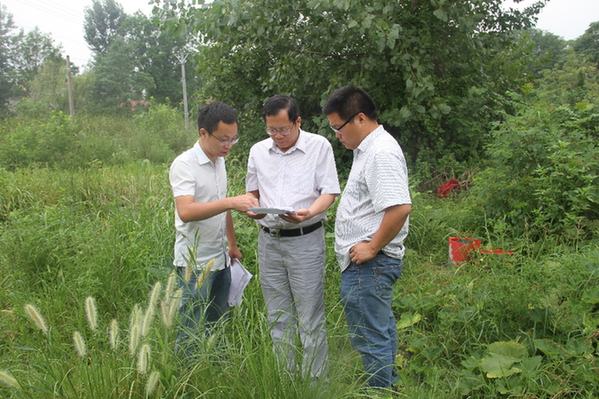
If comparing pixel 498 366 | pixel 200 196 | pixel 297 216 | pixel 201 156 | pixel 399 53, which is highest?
pixel 399 53

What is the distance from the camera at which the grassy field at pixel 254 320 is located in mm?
1732

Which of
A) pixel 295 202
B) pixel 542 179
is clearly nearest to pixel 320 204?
pixel 295 202

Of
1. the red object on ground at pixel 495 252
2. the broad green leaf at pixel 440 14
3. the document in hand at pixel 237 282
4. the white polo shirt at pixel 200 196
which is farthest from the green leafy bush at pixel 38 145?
the red object on ground at pixel 495 252

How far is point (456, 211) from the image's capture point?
213 inches

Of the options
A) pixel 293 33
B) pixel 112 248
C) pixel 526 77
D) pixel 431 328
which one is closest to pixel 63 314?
pixel 112 248

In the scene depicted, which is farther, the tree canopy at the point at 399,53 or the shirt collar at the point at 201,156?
the tree canopy at the point at 399,53

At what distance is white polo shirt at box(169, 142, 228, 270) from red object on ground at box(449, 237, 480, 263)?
244 cm

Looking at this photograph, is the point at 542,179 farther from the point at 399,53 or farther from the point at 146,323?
the point at 146,323

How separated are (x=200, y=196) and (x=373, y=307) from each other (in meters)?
1.18

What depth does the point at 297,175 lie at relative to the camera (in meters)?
2.68

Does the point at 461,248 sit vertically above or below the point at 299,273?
below

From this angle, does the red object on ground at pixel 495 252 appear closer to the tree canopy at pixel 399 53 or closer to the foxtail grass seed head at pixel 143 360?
the tree canopy at pixel 399 53

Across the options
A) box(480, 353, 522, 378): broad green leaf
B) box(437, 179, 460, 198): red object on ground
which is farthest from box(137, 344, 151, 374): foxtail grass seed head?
box(437, 179, 460, 198): red object on ground

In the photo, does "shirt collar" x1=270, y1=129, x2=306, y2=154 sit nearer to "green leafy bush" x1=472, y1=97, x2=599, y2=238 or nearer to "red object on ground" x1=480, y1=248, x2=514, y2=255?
"red object on ground" x1=480, y1=248, x2=514, y2=255
